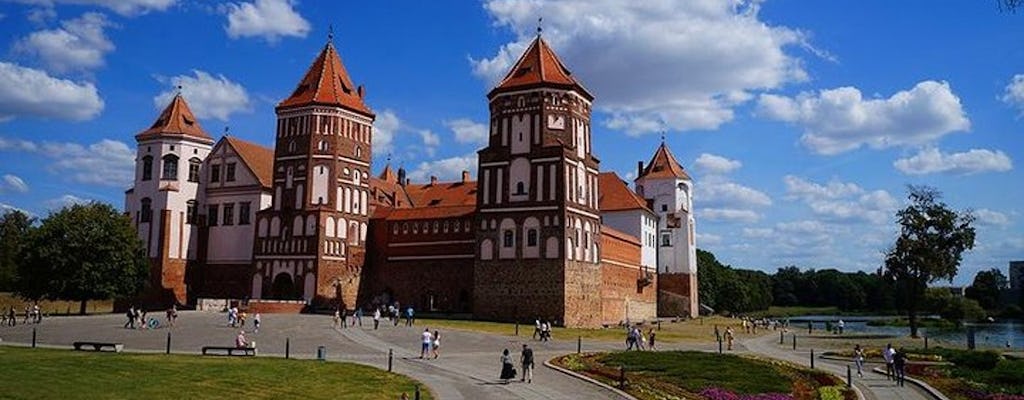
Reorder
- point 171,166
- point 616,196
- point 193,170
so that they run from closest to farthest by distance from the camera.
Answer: point 171,166, point 193,170, point 616,196

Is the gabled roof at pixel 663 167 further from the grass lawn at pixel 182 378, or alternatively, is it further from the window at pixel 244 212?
the grass lawn at pixel 182 378

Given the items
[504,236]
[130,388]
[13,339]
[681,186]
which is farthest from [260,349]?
[681,186]

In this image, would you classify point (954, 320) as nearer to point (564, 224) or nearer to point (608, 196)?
point (608, 196)

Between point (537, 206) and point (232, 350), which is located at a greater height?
point (537, 206)

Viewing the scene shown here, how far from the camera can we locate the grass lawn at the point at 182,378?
79.6 feet

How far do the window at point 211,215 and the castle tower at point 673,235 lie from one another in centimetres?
4796

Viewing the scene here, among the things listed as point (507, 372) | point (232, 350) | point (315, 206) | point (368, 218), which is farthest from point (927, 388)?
point (368, 218)

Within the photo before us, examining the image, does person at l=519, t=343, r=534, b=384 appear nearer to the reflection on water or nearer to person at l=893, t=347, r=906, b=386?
person at l=893, t=347, r=906, b=386

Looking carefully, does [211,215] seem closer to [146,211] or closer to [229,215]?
[229,215]

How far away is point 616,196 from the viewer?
96188 mm

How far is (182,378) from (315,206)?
4668 cm

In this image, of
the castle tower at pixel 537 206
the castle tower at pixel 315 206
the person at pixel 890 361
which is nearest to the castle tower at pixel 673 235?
the castle tower at pixel 537 206

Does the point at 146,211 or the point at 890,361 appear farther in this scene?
the point at 146,211

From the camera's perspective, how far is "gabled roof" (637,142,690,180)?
101125 mm
